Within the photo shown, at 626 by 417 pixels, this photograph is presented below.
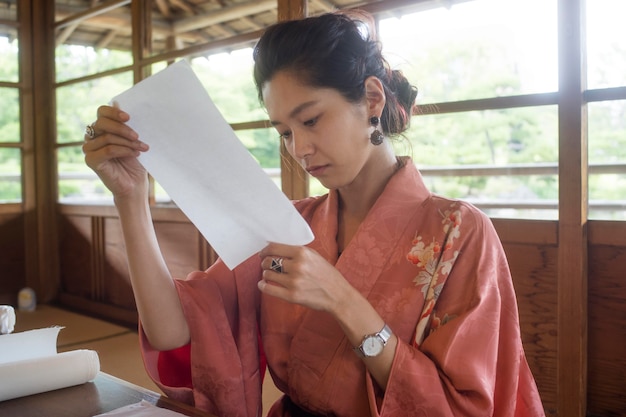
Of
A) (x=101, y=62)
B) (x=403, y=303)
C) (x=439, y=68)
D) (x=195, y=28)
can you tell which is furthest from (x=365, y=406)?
(x=439, y=68)

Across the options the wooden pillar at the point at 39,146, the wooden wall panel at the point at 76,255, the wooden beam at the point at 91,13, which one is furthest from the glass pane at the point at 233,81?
the wooden pillar at the point at 39,146

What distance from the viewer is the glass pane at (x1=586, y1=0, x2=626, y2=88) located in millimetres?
1891

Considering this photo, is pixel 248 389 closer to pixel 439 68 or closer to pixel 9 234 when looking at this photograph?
pixel 9 234

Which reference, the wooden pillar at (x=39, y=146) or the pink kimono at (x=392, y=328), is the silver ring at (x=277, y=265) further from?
the wooden pillar at (x=39, y=146)

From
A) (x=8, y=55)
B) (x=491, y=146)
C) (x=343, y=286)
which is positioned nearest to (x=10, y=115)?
(x=8, y=55)

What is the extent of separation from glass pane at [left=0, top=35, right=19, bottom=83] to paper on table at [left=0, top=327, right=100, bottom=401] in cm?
393

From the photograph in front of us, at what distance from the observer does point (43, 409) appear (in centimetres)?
90

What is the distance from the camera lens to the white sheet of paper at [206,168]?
83cm

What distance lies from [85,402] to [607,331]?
1556 millimetres

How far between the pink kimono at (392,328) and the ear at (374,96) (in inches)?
5.6

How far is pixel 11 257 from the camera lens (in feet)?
14.5

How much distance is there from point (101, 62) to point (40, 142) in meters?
0.84

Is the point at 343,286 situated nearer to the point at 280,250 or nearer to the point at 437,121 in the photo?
the point at 280,250

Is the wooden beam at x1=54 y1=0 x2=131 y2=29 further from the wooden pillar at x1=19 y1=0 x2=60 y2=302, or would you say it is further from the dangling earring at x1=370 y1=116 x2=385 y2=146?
the dangling earring at x1=370 y1=116 x2=385 y2=146
